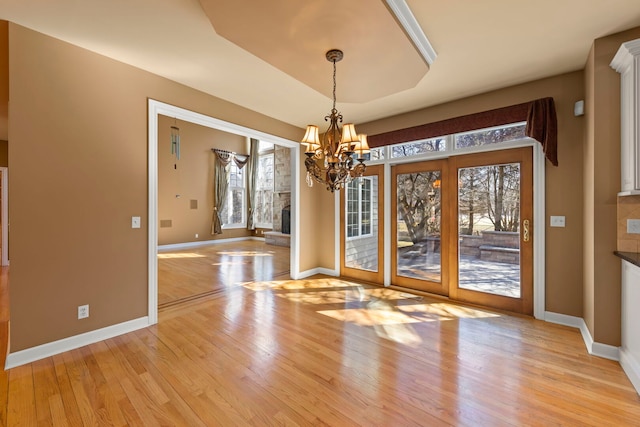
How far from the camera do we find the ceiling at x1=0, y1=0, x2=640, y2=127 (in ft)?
6.41

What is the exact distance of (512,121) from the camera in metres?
3.24

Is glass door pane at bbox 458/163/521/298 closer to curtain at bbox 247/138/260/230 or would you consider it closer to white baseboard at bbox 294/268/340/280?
white baseboard at bbox 294/268/340/280

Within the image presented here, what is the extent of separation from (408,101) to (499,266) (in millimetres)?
2549

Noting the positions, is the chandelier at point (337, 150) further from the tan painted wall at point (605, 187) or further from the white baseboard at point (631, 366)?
the white baseboard at point (631, 366)

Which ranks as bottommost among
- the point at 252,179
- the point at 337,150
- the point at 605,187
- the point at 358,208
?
the point at 358,208

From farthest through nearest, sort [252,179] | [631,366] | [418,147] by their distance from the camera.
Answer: [252,179] → [418,147] → [631,366]

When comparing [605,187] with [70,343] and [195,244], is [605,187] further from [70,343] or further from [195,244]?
[195,244]

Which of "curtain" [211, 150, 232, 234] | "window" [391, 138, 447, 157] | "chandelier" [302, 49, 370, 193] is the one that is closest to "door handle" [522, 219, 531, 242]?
"window" [391, 138, 447, 157]

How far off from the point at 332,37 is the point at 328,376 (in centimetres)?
270

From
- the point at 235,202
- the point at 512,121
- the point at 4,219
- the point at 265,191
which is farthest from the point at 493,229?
the point at 4,219

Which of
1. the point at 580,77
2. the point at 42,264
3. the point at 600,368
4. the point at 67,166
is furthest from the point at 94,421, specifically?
the point at 580,77

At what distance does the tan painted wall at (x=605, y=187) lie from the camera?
235cm


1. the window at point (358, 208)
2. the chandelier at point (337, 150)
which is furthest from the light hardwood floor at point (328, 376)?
the window at point (358, 208)

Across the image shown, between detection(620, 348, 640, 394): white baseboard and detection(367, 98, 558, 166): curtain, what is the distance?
6.29 feet
